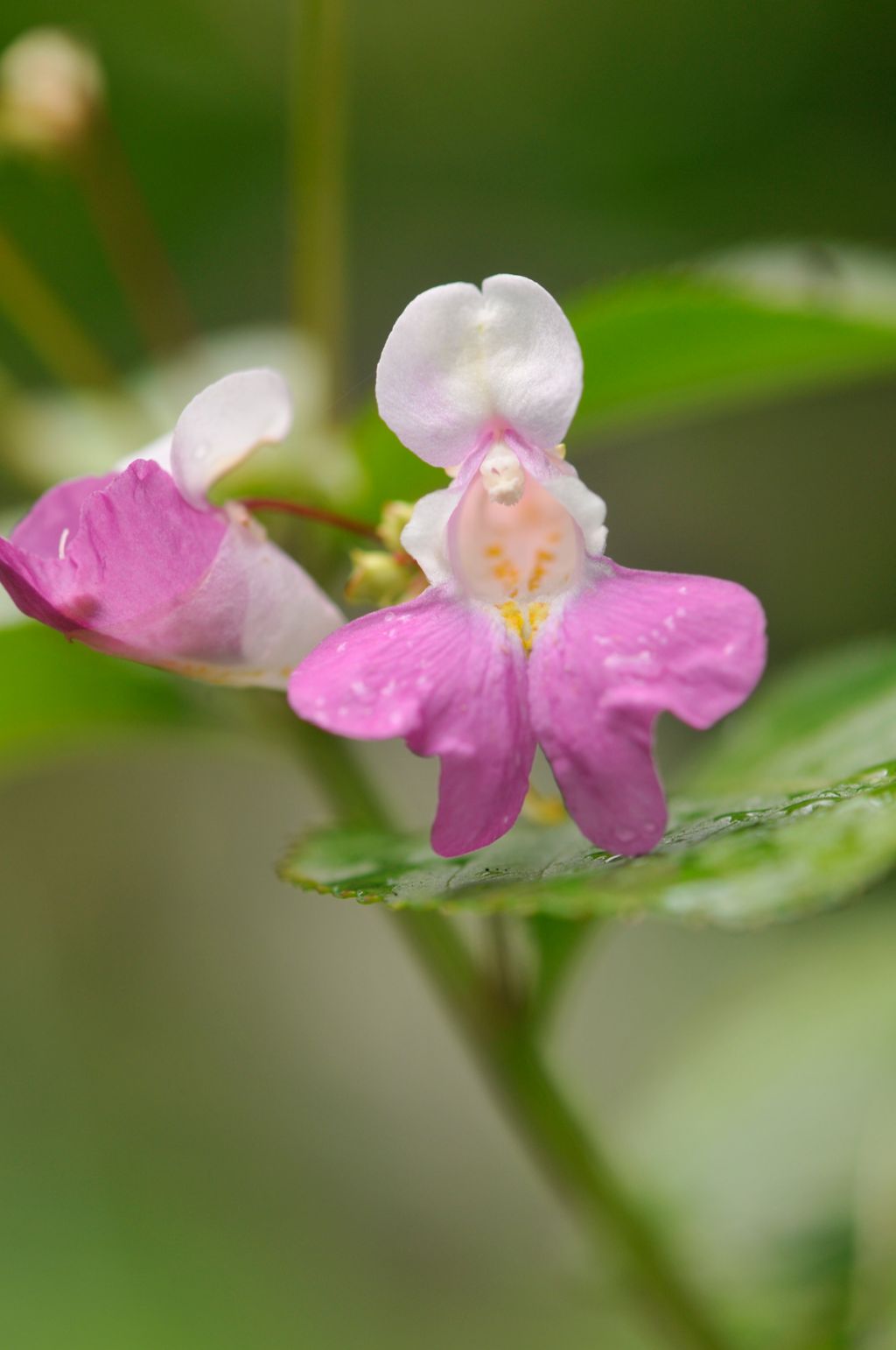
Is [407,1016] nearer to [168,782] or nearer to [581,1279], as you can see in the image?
[168,782]

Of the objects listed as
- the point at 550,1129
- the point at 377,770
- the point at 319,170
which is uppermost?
the point at 319,170

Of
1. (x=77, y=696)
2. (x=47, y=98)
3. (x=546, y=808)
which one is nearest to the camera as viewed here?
(x=546, y=808)

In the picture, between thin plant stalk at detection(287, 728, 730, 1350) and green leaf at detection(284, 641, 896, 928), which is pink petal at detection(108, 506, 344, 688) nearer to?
green leaf at detection(284, 641, 896, 928)

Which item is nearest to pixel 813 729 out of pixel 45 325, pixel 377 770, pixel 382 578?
pixel 382 578

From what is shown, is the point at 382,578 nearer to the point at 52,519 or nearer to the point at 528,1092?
the point at 52,519

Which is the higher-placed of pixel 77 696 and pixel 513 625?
pixel 77 696

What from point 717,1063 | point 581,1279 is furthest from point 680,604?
point 717,1063
